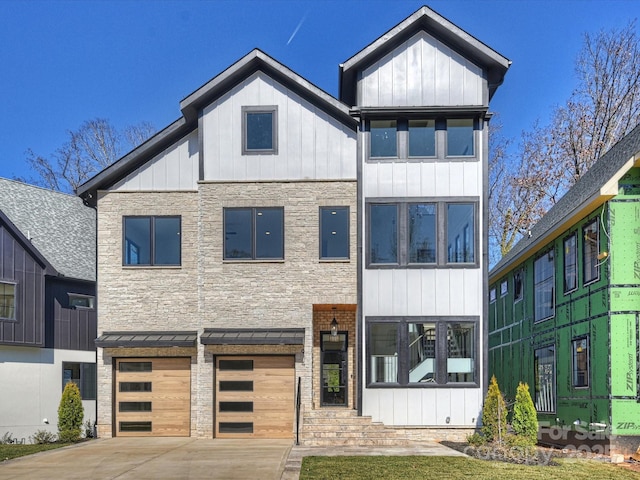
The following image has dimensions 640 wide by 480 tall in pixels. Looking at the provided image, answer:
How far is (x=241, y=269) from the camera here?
16.8 m

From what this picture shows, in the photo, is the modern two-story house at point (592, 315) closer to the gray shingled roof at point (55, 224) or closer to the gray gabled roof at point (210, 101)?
the gray gabled roof at point (210, 101)

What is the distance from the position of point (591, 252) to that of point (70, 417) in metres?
12.3

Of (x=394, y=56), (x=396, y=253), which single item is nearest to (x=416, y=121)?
(x=394, y=56)

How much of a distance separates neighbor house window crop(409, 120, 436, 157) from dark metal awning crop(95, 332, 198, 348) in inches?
266

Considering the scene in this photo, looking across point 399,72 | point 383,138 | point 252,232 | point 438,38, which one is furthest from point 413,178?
point 252,232

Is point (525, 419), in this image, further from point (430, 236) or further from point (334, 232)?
point (334, 232)

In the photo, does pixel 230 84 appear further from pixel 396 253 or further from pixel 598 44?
pixel 598 44

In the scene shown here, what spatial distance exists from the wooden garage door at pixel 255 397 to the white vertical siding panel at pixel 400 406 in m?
2.43

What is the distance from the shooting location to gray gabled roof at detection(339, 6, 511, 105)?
16078mm

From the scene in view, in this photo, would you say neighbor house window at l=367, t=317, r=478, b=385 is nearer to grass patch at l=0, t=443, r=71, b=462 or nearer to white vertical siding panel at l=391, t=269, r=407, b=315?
white vertical siding panel at l=391, t=269, r=407, b=315

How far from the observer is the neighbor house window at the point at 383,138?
1667 centimetres

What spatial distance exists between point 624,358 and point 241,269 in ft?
27.8

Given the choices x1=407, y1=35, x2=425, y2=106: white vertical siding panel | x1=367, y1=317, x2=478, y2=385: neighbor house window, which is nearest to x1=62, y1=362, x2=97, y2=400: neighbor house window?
x1=367, y1=317, x2=478, y2=385: neighbor house window

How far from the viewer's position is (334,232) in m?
16.8
